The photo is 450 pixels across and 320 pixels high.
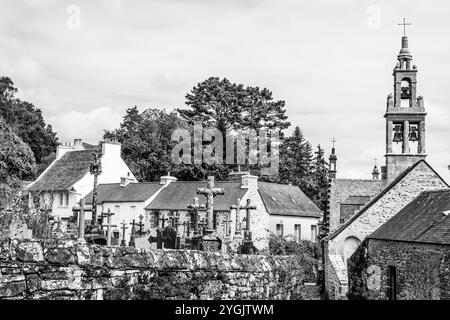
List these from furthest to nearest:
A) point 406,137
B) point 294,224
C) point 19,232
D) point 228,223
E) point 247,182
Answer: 1. point 294,224
2. point 247,182
3. point 228,223
4. point 406,137
5. point 19,232

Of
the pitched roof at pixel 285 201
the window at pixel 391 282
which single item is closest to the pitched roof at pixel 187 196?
the pitched roof at pixel 285 201

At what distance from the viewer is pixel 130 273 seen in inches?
304

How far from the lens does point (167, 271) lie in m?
8.06

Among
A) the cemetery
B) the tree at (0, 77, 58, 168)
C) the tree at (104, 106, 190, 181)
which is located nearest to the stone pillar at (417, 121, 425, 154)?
the cemetery

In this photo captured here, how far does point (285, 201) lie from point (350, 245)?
51.2ft

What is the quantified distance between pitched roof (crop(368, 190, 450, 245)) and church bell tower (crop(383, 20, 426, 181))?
12.6ft

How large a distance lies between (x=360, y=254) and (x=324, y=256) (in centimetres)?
242

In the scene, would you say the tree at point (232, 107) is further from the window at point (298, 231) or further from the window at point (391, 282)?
the window at point (391, 282)

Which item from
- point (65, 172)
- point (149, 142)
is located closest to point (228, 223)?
point (65, 172)

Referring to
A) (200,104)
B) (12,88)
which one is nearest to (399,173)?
(200,104)

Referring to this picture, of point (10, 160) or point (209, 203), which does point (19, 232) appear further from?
point (10, 160)

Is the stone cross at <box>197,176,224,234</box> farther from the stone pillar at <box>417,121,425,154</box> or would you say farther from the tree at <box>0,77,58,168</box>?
the tree at <box>0,77,58,168</box>

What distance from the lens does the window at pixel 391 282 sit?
26.5 meters
